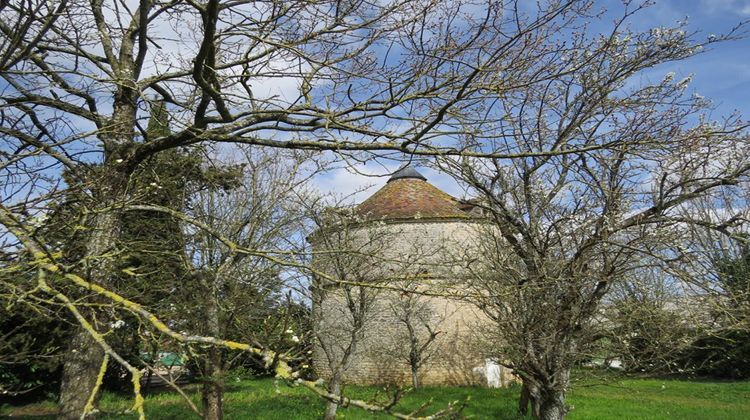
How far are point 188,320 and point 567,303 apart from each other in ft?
19.3

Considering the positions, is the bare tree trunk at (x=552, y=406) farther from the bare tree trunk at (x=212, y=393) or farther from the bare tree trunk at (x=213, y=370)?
the bare tree trunk at (x=212, y=393)

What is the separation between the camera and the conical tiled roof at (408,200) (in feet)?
59.4

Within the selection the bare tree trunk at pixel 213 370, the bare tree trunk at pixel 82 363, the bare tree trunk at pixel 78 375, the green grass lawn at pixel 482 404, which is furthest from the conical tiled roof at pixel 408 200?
the bare tree trunk at pixel 78 375

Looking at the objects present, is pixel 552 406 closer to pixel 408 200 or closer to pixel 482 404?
pixel 482 404

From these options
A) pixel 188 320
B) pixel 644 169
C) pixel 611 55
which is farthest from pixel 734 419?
pixel 188 320

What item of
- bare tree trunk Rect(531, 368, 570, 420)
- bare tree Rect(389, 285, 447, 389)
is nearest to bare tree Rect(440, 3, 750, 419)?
bare tree trunk Rect(531, 368, 570, 420)

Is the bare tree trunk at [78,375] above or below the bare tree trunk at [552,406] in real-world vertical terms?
above

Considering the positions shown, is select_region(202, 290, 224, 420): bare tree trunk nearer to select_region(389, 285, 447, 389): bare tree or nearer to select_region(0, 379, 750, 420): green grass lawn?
select_region(0, 379, 750, 420): green grass lawn

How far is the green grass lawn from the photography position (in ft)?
37.1

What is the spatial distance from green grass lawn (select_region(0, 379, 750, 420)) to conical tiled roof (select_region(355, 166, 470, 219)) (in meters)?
5.92

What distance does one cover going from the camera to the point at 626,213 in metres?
6.79

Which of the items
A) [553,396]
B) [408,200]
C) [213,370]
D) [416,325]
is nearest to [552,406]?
[553,396]

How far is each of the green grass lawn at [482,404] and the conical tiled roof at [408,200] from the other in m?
5.92

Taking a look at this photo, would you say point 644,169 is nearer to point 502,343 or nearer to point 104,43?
point 502,343
